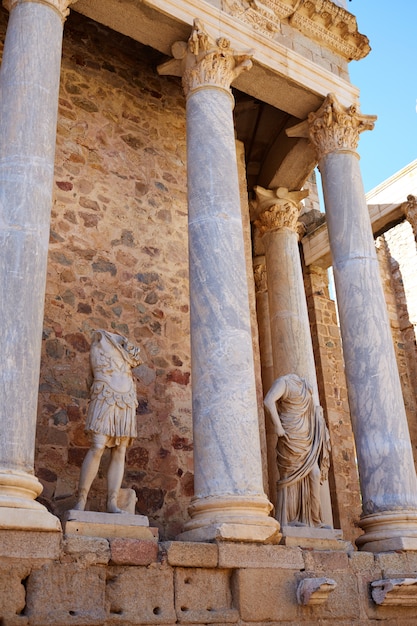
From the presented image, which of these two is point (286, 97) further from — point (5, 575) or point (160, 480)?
point (5, 575)

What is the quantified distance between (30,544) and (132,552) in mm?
819

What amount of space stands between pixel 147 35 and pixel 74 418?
472 cm

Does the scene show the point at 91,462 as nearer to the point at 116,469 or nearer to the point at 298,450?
the point at 116,469

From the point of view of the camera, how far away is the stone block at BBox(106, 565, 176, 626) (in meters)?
A: 5.15

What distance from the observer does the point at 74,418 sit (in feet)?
26.0

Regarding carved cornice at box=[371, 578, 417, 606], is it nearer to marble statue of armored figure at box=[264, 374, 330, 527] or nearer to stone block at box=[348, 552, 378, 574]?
stone block at box=[348, 552, 378, 574]

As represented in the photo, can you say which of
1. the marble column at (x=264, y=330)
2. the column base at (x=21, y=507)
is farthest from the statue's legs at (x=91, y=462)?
the marble column at (x=264, y=330)

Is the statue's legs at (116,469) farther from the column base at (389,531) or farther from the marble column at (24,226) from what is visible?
the column base at (389,531)

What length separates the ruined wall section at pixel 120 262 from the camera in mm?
8008

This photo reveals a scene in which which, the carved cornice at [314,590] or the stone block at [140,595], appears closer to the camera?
the stone block at [140,595]

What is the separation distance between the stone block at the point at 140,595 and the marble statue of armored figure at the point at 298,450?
2.09m

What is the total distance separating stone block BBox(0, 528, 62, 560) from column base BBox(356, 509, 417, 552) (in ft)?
11.8

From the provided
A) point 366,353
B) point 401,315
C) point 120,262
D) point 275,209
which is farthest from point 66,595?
point 401,315

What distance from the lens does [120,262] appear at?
917 cm
